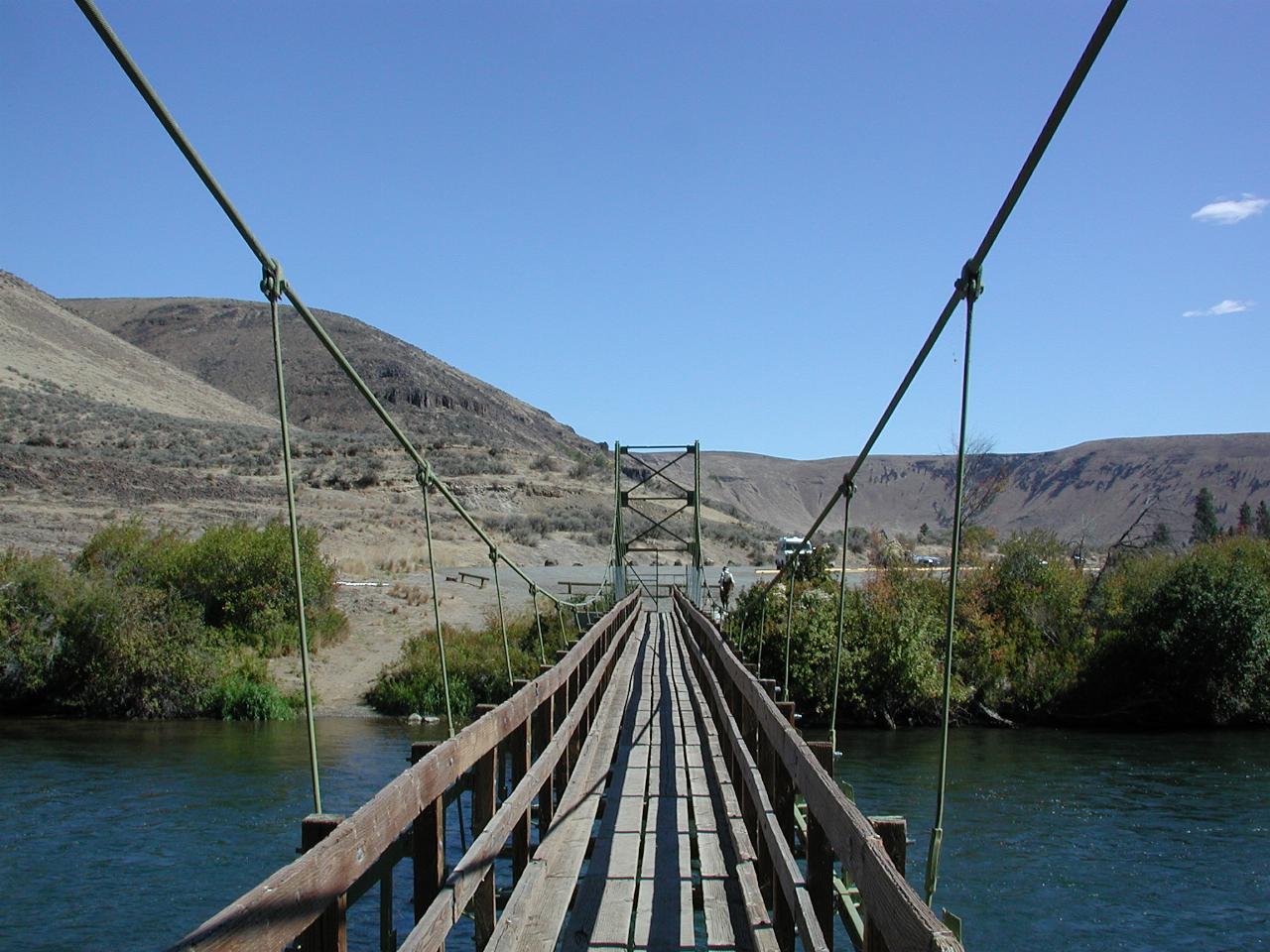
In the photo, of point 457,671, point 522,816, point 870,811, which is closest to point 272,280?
point 522,816

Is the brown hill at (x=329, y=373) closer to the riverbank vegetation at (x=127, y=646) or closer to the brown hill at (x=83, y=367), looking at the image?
the brown hill at (x=83, y=367)

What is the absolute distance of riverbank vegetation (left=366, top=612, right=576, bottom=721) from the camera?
2738 centimetres

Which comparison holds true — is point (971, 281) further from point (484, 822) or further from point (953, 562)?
point (484, 822)

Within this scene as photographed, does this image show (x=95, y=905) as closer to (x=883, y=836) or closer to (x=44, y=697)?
(x=883, y=836)

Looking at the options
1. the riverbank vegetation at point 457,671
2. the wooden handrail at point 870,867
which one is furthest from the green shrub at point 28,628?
the wooden handrail at point 870,867

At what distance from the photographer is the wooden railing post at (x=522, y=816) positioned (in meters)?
5.73

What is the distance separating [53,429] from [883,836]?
2089 inches

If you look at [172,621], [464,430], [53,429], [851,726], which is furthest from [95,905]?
[464,430]

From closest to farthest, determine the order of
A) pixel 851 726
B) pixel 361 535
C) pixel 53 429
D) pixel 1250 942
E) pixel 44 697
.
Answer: pixel 1250 942 < pixel 44 697 < pixel 851 726 < pixel 361 535 < pixel 53 429

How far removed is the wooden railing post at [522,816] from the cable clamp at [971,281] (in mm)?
2891

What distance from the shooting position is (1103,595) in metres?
33.3

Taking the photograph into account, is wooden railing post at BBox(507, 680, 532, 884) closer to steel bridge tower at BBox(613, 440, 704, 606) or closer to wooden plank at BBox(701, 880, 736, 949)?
wooden plank at BBox(701, 880, 736, 949)

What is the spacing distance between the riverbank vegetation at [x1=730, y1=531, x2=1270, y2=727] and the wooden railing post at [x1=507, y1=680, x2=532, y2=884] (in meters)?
20.5

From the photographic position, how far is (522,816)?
5.50 m
